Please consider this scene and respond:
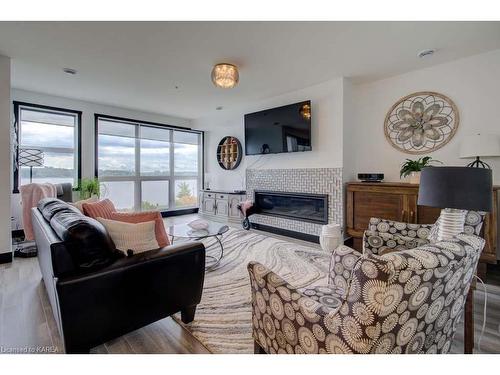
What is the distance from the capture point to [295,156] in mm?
4422

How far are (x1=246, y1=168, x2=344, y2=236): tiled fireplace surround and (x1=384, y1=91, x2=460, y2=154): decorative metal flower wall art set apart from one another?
0.96 meters

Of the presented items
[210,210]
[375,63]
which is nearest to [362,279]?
[375,63]

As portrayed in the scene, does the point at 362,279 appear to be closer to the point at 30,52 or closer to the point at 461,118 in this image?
the point at 461,118

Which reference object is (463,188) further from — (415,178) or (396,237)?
(415,178)

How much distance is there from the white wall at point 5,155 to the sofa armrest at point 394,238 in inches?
160

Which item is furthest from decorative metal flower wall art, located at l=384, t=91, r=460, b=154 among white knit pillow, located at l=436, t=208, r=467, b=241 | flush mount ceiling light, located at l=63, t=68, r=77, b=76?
flush mount ceiling light, located at l=63, t=68, r=77, b=76

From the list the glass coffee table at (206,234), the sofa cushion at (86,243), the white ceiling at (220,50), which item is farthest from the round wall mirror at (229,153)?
the sofa cushion at (86,243)

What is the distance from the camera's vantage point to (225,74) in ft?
10.2

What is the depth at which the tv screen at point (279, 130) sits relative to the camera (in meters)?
4.10

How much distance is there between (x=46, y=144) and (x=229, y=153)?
351 cm

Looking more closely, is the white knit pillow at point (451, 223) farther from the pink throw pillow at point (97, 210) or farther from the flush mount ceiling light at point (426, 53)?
the pink throw pillow at point (97, 210)

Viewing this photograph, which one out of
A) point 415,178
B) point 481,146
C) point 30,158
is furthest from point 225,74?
point 30,158

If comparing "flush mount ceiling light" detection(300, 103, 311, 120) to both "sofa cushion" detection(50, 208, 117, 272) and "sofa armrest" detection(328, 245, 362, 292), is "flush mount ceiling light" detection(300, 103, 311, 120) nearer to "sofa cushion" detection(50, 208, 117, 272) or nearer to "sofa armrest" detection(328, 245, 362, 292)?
"sofa armrest" detection(328, 245, 362, 292)
